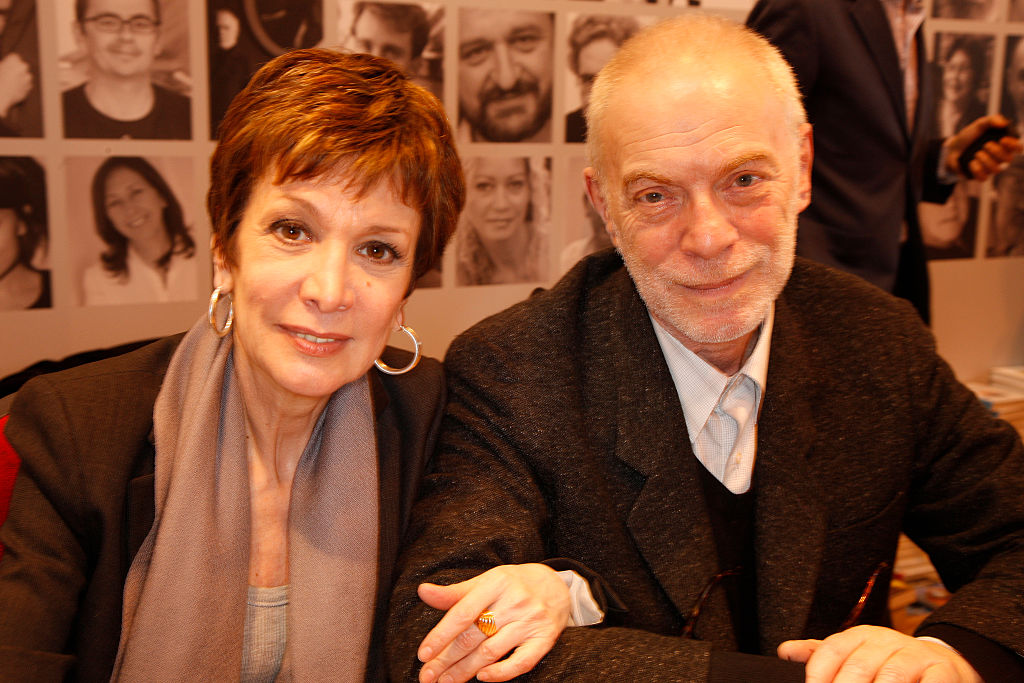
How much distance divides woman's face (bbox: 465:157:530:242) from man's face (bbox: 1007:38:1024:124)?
2500mm

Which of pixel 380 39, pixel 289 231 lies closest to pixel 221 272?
pixel 289 231

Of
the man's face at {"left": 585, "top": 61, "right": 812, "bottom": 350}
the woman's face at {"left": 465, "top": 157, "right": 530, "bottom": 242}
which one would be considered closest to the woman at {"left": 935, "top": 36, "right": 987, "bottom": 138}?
the woman's face at {"left": 465, "top": 157, "right": 530, "bottom": 242}

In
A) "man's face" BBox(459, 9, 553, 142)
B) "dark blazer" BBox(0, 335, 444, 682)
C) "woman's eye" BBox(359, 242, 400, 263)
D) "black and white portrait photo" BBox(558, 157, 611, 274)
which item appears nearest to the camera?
"dark blazer" BBox(0, 335, 444, 682)

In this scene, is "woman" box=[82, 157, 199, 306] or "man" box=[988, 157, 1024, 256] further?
"man" box=[988, 157, 1024, 256]

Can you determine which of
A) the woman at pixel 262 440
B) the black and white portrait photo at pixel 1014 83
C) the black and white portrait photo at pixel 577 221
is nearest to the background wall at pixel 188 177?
the black and white portrait photo at pixel 577 221

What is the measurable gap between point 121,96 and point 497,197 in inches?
47.0

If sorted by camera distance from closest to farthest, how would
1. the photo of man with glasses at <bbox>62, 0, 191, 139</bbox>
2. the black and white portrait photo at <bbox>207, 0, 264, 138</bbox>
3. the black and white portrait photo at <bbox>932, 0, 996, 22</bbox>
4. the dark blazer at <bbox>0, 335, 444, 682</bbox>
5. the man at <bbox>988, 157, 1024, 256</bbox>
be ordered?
the dark blazer at <bbox>0, 335, 444, 682</bbox>
the photo of man with glasses at <bbox>62, 0, 191, 139</bbox>
the black and white portrait photo at <bbox>207, 0, 264, 138</bbox>
the black and white portrait photo at <bbox>932, 0, 996, 22</bbox>
the man at <bbox>988, 157, 1024, 256</bbox>

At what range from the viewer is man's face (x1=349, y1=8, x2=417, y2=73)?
2.86m

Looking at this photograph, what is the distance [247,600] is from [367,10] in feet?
6.25

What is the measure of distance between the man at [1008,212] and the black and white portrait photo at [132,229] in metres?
3.59

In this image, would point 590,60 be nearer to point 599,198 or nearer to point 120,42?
point 120,42

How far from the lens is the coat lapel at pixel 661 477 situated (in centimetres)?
154

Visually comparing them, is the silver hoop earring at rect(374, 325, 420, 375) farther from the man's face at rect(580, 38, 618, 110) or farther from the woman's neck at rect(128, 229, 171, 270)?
the man's face at rect(580, 38, 618, 110)

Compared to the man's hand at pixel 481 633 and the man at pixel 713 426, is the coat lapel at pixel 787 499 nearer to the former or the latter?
the man at pixel 713 426
